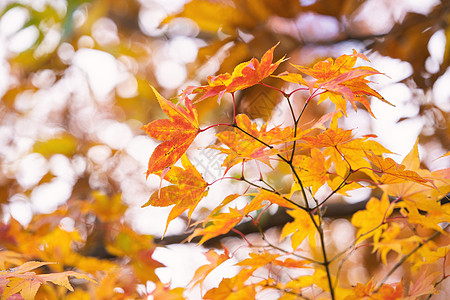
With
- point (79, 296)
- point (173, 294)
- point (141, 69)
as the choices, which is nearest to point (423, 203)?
point (173, 294)

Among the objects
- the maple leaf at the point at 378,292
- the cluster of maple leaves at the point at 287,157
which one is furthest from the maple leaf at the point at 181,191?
the maple leaf at the point at 378,292

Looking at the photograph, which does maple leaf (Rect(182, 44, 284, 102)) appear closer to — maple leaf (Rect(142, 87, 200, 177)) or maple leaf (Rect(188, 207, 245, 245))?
maple leaf (Rect(142, 87, 200, 177))

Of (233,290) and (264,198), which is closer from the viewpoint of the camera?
(264,198)

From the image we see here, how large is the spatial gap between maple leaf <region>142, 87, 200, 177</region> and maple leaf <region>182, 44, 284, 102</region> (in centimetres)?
Result: 3

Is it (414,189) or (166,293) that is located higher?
(414,189)

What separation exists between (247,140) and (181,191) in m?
0.11

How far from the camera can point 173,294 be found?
0.71 meters

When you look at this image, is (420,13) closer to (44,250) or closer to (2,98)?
(44,250)

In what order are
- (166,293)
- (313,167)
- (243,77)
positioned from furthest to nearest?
(166,293), (313,167), (243,77)

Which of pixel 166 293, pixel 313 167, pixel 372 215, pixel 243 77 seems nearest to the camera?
pixel 243 77

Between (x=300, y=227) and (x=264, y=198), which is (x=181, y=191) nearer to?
(x=264, y=198)

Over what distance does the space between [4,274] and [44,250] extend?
0.54 meters

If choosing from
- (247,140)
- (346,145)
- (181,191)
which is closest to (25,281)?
(181,191)

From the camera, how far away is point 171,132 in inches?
16.0
